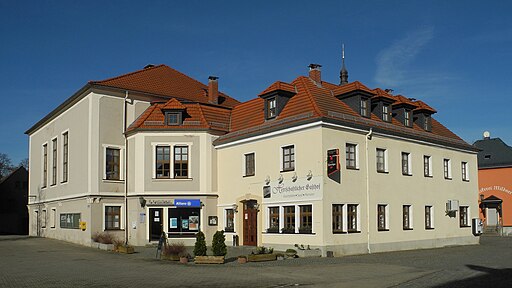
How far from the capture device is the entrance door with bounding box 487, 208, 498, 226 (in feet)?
168

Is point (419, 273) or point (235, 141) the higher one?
point (235, 141)

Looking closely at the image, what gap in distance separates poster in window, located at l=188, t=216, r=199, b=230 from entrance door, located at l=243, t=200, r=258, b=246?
3.41 meters

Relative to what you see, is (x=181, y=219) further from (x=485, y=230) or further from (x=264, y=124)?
(x=485, y=230)

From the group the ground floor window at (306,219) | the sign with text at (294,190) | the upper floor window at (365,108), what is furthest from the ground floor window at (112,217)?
the upper floor window at (365,108)

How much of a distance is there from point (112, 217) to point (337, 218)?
47.8 ft

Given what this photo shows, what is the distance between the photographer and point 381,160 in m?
29.8

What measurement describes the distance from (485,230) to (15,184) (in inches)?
2263

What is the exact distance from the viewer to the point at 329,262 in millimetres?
22969

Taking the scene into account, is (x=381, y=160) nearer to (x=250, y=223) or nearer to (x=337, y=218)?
(x=337, y=218)

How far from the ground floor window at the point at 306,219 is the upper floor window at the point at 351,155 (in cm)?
308

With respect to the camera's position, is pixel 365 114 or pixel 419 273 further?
pixel 365 114

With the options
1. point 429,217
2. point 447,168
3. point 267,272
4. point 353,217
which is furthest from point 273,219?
point 447,168

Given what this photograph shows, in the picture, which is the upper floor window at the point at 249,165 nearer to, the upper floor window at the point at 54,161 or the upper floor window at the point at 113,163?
the upper floor window at the point at 113,163

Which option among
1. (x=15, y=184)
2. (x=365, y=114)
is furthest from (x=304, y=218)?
(x=15, y=184)
